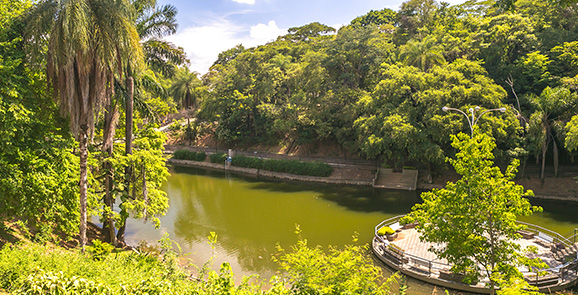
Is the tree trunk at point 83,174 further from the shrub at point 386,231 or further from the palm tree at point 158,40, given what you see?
the shrub at point 386,231

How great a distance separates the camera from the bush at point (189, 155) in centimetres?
4756

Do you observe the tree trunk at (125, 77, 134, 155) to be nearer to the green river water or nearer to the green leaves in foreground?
the green river water

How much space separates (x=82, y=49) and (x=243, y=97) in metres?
35.1

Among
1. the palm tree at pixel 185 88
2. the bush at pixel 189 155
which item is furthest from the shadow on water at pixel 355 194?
the palm tree at pixel 185 88

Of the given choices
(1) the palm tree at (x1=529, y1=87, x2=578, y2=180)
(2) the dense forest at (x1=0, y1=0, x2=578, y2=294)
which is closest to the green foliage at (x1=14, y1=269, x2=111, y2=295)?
(2) the dense forest at (x1=0, y1=0, x2=578, y2=294)

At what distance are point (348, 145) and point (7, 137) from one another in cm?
3057

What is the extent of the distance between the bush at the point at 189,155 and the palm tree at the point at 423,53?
27294 millimetres

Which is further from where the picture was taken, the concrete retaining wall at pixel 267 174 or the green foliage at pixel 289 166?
the green foliage at pixel 289 166

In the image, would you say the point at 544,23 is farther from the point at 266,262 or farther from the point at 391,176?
the point at 266,262

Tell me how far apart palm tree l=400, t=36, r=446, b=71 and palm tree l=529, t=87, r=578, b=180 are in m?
8.31

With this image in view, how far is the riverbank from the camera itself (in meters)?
27.8

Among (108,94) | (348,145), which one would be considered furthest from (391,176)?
(108,94)

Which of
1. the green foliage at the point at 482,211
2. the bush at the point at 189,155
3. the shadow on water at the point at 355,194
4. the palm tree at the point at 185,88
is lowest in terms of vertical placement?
the shadow on water at the point at 355,194

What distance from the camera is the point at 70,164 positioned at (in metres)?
11.6
